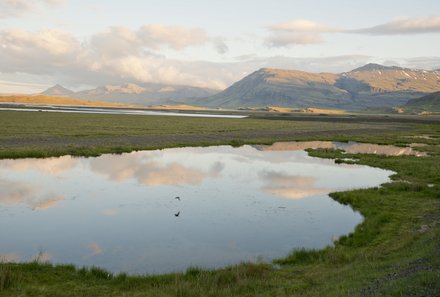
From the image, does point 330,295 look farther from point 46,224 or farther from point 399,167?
point 399,167

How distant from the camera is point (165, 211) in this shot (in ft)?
77.4

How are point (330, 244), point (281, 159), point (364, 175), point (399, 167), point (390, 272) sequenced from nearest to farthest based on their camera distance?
point (390, 272) → point (330, 244) → point (364, 175) → point (399, 167) → point (281, 159)

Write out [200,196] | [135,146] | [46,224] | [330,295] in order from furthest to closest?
1. [135,146]
2. [200,196]
3. [46,224]
4. [330,295]

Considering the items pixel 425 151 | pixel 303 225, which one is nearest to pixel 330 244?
pixel 303 225

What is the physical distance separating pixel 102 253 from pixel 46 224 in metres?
5.36

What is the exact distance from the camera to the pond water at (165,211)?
17.1m

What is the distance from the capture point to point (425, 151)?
57250mm

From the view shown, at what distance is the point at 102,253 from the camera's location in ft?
55.4

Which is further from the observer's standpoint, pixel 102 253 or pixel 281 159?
pixel 281 159

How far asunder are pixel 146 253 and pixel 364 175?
89.1ft

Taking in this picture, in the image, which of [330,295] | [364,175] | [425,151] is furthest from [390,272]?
[425,151]

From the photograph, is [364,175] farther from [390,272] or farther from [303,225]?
[390,272]

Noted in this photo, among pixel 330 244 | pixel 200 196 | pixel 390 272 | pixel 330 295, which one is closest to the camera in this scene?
pixel 330 295

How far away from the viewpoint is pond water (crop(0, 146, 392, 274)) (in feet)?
56.2
